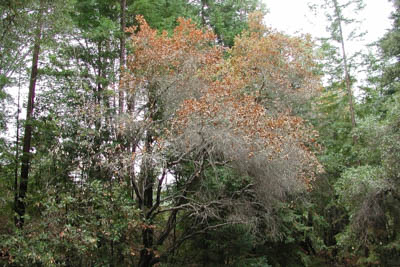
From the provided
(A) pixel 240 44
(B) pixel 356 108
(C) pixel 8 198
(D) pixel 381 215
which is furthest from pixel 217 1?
(C) pixel 8 198

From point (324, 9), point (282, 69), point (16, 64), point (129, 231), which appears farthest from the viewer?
point (324, 9)

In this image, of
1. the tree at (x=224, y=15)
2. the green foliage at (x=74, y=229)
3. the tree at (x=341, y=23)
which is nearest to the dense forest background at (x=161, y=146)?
the green foliage at (x=74, y=229)

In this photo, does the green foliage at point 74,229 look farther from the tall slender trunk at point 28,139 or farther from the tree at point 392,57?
the tree at point 392,57

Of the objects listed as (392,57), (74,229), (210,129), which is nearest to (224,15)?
(392,57)

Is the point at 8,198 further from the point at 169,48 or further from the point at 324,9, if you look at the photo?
the point at 324,9

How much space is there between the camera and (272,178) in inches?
285

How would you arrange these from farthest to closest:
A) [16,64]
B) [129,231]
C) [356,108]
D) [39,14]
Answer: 1. [356,108]
2. [16,64]
3. [129,231]
4. [39,14]

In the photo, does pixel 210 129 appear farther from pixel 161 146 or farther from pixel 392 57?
pixel 392 57

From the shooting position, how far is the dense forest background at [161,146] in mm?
6699

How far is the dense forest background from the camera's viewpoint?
6.70m

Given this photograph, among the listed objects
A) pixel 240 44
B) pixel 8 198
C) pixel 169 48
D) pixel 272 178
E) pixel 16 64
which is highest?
pixel 240 44

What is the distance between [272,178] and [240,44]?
4714mm

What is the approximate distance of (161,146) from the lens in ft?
22.6

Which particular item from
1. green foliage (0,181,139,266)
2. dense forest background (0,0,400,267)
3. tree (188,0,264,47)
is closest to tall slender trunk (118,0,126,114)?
dense forest background (0,0,400,267)
